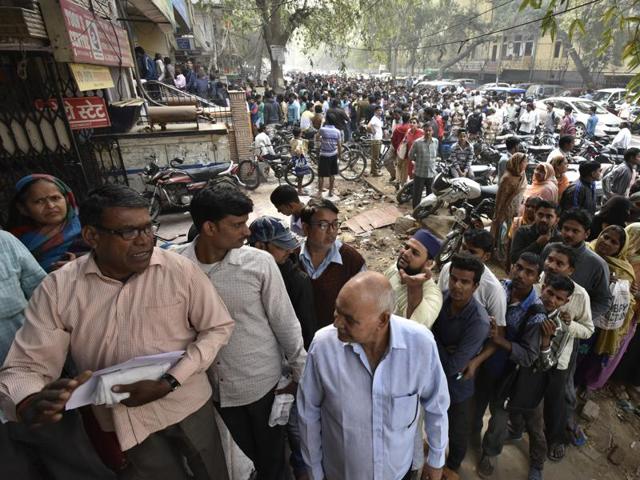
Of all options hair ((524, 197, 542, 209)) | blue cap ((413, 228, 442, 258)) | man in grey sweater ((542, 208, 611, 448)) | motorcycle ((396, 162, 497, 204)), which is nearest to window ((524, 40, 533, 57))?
motorcycle ((396, 162, 497, 204))

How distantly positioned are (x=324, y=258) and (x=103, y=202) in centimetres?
145

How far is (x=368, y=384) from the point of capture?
5.05 ft

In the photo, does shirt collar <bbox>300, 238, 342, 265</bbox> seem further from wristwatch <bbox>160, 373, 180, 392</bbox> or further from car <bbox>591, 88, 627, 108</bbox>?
car <bbox>591, 88, 627, 108</bbox>

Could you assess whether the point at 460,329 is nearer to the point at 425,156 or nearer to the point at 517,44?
the point at 425,156

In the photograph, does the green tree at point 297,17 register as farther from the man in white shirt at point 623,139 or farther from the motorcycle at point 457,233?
the motorcycle at point 457,233

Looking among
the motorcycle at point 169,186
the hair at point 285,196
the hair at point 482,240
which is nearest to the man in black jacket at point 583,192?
the hair at point 482,240

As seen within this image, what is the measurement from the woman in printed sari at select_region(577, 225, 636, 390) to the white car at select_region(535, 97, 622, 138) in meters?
13.3

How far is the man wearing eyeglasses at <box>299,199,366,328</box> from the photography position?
2.47m

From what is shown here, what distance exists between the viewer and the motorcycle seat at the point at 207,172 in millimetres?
7848

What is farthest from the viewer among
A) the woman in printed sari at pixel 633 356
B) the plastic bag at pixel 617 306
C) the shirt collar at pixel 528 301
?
the woman in printed sari at pixel 633 356

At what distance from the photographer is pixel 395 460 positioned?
66.2 inches

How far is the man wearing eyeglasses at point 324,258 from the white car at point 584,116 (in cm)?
1490

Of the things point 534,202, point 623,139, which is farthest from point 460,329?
point 623,139

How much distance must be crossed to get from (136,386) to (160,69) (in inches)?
586
